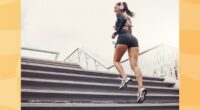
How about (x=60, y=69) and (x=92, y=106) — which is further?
(x=60, y=69)

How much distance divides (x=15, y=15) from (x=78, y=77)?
3.49m

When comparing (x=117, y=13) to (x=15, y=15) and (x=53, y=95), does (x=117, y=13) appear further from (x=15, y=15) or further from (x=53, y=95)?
(x=15, y=15)

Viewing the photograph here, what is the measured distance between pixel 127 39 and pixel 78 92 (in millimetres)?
1019

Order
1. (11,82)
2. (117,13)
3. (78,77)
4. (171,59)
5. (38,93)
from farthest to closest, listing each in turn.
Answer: (171,59) < (78,77) < (117,13) < (38,93) < (11,82)

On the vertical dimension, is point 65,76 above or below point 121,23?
below

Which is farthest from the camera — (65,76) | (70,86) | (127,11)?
(65,76)

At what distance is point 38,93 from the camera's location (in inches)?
163

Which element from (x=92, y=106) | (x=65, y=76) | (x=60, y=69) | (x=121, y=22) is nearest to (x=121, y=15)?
(x=121, y=22)

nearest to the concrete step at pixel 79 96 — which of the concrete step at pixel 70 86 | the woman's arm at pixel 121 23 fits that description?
the concrete step at pixel 70 86

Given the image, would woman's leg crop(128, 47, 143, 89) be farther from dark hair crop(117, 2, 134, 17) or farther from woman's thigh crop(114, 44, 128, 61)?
dark hair crop(117, 2, 134, 17)

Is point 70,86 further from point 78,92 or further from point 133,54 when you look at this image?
point 133,54

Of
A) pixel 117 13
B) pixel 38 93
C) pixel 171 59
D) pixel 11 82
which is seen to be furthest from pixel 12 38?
pixel 171 59

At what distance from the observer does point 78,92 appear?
15.2 ft

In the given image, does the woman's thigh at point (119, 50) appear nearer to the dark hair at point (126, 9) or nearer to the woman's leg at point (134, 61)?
the woman's leg at point (134, 61)
